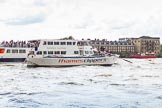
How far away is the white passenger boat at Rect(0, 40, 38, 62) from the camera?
89588mm

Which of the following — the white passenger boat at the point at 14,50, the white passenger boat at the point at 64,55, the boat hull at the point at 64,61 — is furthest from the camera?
the white passenger boat at the point at 14,50

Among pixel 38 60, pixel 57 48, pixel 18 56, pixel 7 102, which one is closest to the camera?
pixel 7 102

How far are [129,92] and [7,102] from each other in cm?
859

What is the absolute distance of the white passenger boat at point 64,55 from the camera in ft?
224

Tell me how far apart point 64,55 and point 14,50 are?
24239mm

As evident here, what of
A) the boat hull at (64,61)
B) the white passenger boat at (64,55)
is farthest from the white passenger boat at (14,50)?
the boat hull at (64,61)

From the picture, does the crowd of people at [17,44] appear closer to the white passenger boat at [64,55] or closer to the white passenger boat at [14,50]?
the white passenger boat at [14,50]

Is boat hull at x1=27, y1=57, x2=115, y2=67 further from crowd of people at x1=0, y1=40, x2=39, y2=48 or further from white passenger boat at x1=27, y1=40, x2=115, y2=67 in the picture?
crowd of people at x1=0, y1=40, x2=39, y2=48

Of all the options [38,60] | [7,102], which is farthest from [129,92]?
[38,60]

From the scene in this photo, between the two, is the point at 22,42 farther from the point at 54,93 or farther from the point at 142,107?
the point at 142,107

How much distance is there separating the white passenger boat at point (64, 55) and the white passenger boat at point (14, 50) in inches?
637

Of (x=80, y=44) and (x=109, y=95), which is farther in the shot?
(x=80, y=44)

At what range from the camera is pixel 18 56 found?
9200cm

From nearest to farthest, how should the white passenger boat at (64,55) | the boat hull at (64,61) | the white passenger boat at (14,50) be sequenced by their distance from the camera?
the boat hull at (64,61) < the white passenger boat at (64,55) < the white passenger boat at (14,50)
